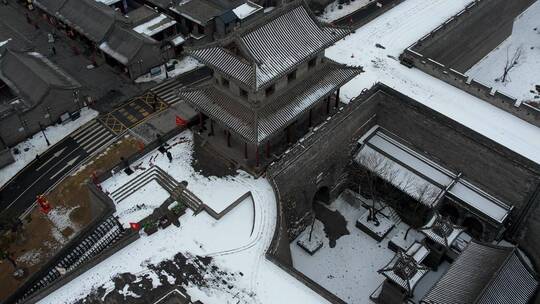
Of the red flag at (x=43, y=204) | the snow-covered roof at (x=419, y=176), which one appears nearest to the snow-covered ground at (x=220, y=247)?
the red flag at (x=43, y=204)

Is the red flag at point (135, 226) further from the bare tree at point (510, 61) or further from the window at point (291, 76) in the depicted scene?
the bare tree at point (510, 61)

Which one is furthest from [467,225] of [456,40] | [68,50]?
[68,50]

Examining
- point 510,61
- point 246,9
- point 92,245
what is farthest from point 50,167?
point 510,61

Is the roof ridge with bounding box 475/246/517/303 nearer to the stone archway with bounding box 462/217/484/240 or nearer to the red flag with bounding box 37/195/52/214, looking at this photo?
the stone archway with bounding box 462/217/484/240

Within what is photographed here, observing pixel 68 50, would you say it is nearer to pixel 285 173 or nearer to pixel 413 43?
pixel 285 173

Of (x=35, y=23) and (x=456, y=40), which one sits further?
(x=35, y=23)

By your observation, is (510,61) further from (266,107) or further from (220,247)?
(220,247)
